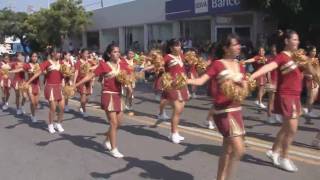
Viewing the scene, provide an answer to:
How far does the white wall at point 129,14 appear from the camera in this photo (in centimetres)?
3128

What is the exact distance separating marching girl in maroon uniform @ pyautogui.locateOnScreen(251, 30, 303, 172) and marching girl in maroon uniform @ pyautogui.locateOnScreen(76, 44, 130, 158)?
8.20 ft

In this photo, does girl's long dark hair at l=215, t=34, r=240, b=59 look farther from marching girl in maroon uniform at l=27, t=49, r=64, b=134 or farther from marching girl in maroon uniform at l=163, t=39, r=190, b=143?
marching girl in maroon uniform at l=27, t=49, r=64, b=134

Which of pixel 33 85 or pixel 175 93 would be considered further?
pixel 33 85

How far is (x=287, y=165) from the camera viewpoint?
24.3 feet

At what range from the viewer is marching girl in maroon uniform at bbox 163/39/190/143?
9.64 meters

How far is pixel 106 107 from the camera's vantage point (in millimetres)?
8719

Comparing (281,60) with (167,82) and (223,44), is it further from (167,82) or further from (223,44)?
(167,82)

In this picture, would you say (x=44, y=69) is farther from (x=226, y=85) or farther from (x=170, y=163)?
(x=226, y=85)

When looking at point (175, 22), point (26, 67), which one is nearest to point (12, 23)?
point (175, 22)

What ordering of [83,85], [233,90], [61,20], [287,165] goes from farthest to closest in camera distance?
[61,20], [83,85], [287,165], [233,90]

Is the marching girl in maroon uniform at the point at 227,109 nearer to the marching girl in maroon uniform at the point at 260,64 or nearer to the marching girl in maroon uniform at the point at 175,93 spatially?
the marching girl in maroon uniform at the point at 175,93

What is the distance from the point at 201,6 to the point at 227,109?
19587 millimetres

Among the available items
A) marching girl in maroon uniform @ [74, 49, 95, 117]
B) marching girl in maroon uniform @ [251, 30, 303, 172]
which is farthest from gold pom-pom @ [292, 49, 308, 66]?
marching girl in maroon uniform @ [74, 49, 95, 117]

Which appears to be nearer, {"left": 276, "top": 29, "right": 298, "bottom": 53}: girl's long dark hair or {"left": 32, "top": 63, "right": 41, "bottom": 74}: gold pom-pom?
{"left": 276, "top": 29, "right": 298, "bottom": 53}: girl's long dark hair
